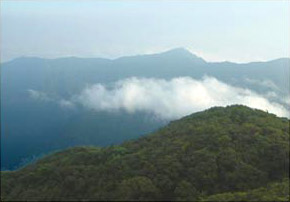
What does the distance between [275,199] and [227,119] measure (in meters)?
16.5

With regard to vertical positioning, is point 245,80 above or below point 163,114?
above

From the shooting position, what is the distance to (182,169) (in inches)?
1198

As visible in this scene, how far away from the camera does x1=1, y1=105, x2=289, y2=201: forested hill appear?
92.7 ft

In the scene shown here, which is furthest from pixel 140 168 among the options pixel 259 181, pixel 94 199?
pixel 259 181

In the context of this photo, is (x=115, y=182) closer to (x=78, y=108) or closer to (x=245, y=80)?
(x=78, y=108)

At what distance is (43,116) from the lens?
16325 cm

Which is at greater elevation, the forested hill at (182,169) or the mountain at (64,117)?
the mountain at (64,117)

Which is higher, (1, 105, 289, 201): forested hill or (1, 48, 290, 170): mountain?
(1, 48, 290, 170): mountain

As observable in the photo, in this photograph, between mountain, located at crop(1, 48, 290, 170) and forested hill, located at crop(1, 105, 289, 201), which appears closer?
forested hill, located at crop(1, 105, 289, 201)

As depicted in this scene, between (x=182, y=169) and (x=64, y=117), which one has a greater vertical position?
(x=64, y=117)

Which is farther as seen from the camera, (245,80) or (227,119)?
(245,80)

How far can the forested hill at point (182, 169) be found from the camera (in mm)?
28250

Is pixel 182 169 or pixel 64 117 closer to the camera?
pixel 182 169

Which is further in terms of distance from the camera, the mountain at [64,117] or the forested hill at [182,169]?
the mountain at [64,117]
